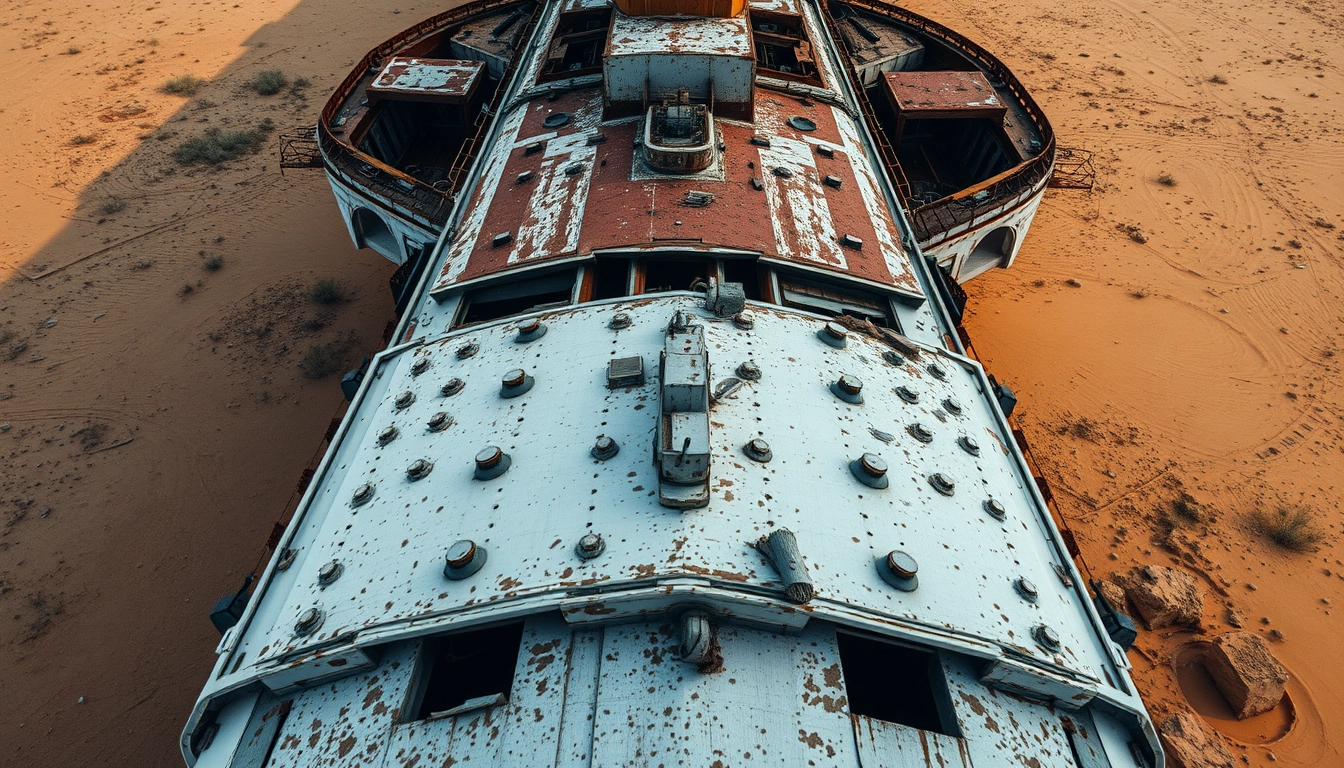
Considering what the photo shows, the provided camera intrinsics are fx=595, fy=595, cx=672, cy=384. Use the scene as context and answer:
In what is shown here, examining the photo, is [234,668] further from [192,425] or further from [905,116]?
[905,116]

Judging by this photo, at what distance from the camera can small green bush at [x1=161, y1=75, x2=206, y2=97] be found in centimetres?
3847

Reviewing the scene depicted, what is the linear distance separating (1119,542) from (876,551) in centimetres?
1311

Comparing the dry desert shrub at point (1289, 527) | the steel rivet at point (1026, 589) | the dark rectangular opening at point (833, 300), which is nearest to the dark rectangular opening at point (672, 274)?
the dark rectangular opening at point (833, 300)

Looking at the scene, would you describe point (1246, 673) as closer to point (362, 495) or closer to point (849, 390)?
point (849, 390)

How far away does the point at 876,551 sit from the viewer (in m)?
8.13

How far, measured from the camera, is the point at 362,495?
371 inches

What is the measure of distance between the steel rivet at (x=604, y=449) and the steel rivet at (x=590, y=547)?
Result: 1.37 meters

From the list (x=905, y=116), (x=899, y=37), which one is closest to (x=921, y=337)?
(x=905, y=116)

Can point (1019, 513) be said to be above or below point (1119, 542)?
above

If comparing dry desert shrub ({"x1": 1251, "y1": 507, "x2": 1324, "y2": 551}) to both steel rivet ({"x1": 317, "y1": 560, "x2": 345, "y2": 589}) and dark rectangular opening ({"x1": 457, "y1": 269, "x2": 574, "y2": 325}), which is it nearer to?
dark rectangular opening ({"x1": 457, "y1": 269, "x2": 574, "y2": 325})

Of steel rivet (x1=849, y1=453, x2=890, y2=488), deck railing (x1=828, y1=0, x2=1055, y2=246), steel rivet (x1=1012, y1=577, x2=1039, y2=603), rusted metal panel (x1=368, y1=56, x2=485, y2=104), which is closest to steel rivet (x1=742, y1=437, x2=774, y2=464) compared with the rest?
steel rivet (x1=849, y1=453, x2=890, y2=488)

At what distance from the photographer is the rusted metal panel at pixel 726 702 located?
6562mm

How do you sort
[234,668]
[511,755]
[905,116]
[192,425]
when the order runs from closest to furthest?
[511,755]
[234,668]
[192,425]
[905,116]

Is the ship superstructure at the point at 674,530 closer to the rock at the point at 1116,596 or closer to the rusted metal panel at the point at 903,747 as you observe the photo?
the rusted metal panel at the point at 903,747
